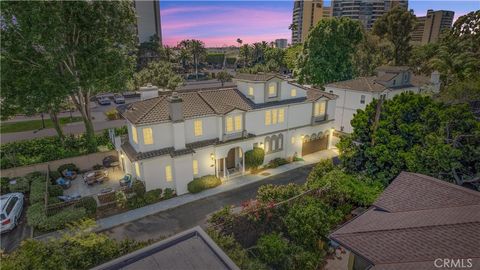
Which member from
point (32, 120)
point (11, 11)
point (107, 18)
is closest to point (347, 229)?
point (107, 18)

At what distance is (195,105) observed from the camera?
23.8 m

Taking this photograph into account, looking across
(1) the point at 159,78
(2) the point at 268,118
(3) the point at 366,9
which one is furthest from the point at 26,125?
(3) the point at 366,9

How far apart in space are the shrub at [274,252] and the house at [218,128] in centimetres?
1028

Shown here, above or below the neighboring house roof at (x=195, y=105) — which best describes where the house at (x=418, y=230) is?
below

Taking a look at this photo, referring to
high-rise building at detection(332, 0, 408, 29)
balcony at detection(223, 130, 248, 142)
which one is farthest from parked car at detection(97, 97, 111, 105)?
high-rise building at detection(332, 0, 408, 29)

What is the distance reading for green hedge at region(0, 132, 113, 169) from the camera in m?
24.1

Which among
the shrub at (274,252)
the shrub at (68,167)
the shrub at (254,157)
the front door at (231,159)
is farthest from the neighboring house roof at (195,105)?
the shrub at (274,252)

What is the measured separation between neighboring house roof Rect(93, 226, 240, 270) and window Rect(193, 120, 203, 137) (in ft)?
45.9

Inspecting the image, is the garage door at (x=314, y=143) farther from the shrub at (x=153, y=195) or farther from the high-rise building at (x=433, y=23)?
the high-rise building at (x=433, y=23)

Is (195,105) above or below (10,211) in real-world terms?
above

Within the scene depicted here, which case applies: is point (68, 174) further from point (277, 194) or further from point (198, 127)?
point (277, 194)

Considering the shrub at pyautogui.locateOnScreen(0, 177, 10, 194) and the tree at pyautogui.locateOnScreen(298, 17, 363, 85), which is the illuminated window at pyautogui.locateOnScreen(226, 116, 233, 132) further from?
the tree at pyautogui.locateOnScreen(298, 17, 363, 85)

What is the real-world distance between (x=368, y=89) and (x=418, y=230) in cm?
2696

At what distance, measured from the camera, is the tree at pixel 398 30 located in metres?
56.2
